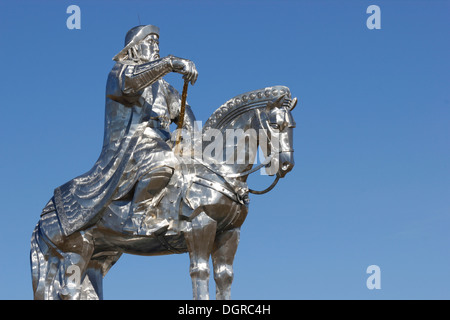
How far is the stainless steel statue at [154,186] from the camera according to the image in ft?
41.2

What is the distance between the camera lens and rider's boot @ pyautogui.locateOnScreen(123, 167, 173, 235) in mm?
12633

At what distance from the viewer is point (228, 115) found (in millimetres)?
12898

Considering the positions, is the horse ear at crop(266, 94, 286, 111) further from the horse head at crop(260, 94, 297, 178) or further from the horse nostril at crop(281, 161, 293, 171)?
the horse nostril at crop(281, 161, 293, 171)

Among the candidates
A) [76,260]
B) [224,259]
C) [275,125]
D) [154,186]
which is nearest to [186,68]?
[275,125]

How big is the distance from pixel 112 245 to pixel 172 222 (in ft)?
3.73

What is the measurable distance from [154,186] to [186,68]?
1.63m

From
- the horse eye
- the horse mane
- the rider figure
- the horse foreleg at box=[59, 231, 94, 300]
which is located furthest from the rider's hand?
the horse foreleg at box=[59, 231, 94, 300]

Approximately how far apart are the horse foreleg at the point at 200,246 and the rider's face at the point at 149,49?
2576 mm

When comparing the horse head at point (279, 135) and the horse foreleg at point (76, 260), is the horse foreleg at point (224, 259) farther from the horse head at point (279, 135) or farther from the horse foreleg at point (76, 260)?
the horse foreleg at point (76, 260)

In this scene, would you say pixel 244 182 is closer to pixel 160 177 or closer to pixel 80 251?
pixel 160 177

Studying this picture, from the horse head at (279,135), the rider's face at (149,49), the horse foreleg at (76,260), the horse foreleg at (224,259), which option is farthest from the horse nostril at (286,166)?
the horse foreleg at (76,260)
